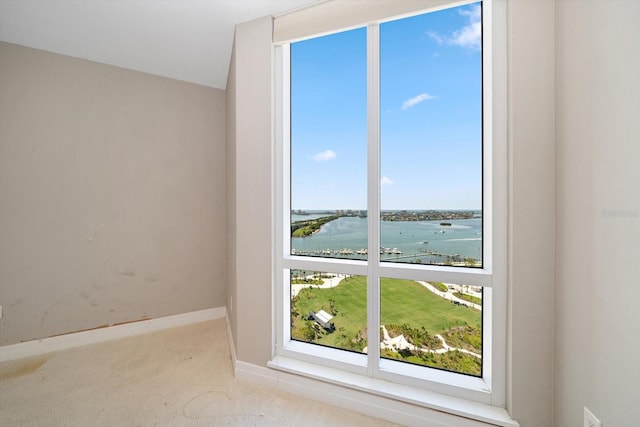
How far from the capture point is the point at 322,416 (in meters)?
1.42

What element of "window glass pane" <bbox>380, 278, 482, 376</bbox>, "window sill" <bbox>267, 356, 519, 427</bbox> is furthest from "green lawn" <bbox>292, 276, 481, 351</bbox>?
"window sill" <bbox>267, 356, 519, 427</bbox>

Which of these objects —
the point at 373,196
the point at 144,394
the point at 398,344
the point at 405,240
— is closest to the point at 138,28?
the point at 373,196

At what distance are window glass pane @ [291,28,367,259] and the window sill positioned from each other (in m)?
0.72

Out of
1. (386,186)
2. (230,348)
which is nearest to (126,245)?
(230,348)

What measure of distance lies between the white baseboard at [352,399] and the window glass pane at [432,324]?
23 cm

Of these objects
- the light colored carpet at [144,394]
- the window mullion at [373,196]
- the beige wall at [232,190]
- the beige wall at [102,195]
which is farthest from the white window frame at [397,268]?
the beige wall at [102,195]

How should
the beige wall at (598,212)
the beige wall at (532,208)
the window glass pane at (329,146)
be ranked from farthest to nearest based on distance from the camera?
the window glass pane at (329,146) < the beige wall at (532,208) < the beige wall at (598,212)

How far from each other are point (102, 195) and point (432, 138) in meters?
2.79

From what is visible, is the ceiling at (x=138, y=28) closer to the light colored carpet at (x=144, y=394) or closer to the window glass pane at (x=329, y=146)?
the window glass pane at (x=329, y=146)

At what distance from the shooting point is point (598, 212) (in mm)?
942

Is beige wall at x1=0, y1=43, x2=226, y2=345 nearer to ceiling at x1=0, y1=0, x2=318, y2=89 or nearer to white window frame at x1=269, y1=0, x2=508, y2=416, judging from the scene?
ceiling at x1=0, y1=0, x2=318, y2=89

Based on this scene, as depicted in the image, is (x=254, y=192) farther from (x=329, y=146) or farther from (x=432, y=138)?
(x=432, y=138)

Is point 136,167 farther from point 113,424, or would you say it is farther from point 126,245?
point 113,424

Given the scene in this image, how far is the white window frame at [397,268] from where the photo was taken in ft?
4.08
